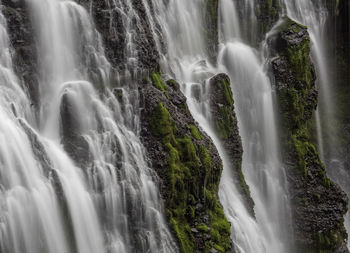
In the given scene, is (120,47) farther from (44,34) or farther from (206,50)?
(206,50)

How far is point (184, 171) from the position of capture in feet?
47.5

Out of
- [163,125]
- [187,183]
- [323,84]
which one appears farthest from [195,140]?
[323,84]

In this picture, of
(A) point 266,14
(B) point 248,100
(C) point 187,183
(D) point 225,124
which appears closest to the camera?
(C) point 187,183

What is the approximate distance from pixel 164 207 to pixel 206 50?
36.3ft

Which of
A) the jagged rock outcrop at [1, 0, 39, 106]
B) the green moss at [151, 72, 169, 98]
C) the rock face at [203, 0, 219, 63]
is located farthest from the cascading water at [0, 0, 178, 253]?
the rock face at [203, 0, 219, 63]

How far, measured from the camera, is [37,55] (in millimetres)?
15391

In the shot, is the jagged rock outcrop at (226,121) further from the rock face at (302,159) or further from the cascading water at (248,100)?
the rock face at (302,159)

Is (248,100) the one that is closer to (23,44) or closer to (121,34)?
(121,34)

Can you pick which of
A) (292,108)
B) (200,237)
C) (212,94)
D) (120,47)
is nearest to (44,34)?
(120,47)

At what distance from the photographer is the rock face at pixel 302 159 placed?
20.7 m

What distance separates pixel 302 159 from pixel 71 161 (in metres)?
12.4

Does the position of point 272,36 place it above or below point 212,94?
above

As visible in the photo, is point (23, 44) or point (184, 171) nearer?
point (184, 171)

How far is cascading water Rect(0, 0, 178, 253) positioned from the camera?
1094 cm
